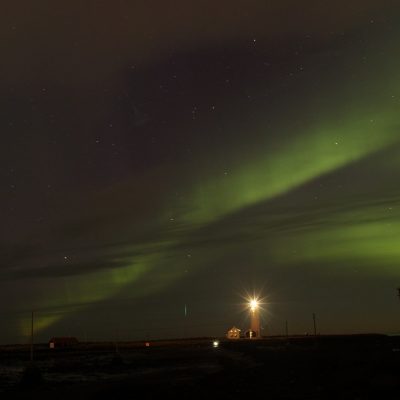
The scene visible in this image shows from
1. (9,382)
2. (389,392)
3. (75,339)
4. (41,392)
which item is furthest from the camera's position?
(75,339)

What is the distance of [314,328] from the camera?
14412 cm

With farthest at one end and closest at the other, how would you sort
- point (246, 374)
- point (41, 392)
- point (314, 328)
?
point (314, 328) → point (246, 374) → point (41, 392)

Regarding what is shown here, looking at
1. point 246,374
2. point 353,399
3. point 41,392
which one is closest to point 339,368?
point 246,374

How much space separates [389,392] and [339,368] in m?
16.8

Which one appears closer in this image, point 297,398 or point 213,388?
point 297,398

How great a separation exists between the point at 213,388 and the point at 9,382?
72.2 ft

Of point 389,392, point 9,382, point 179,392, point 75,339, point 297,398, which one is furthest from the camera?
point 75,339

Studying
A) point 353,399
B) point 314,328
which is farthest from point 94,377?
point 314,328

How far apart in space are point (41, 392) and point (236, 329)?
132510 mm

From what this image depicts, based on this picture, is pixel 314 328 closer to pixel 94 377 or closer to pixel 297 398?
pixel 94 377

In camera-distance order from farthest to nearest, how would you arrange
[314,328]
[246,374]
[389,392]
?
[314,328] → [246,374] → [389,392]

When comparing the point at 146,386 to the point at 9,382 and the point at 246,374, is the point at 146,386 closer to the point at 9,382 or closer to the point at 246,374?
the point at 246,374

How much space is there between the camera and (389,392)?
2441 cm

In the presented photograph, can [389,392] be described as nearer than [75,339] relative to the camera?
Yes
